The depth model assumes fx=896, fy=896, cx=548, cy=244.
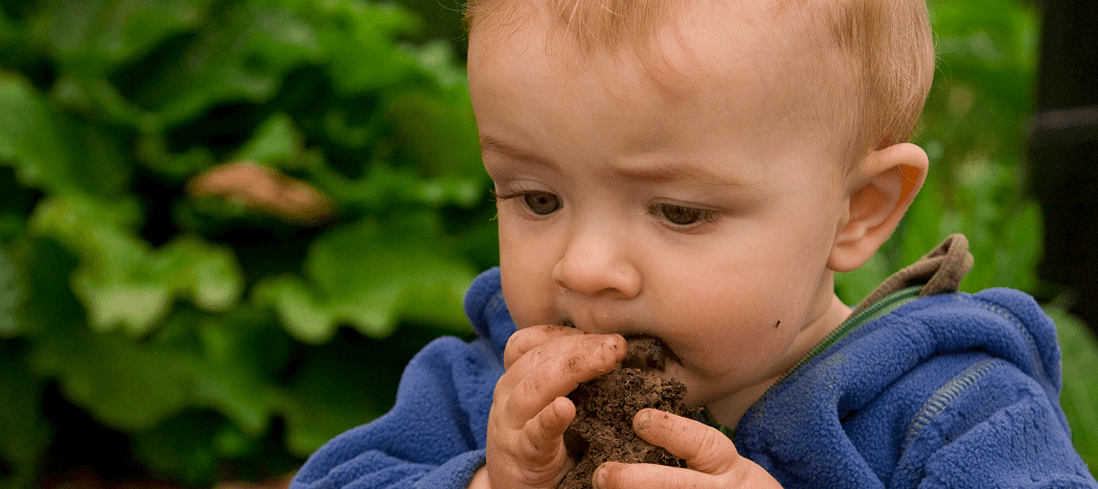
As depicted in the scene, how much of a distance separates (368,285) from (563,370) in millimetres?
2661

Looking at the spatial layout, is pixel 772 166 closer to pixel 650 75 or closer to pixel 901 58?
pixel 650 75

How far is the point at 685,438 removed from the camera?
3.61 ft

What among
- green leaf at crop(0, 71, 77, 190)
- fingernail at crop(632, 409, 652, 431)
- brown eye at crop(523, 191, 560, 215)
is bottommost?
fingernail at crop(632, 409, 652, 431)

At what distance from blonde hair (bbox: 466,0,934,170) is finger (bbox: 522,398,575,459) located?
449 millimetres

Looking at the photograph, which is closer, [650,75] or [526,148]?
[650,75]

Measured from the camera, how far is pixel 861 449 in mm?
1331

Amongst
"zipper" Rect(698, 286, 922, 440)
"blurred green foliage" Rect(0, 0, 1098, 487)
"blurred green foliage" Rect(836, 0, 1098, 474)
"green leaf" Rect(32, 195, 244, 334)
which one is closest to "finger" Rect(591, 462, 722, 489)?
"zipper" Rect(698, 286, 922, 440)

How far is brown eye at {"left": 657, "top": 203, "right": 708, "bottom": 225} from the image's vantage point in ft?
3.85

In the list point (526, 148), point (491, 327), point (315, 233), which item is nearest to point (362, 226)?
point (315, 233)

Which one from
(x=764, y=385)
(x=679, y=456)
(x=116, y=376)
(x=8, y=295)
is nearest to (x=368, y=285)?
(x=116, y=376)

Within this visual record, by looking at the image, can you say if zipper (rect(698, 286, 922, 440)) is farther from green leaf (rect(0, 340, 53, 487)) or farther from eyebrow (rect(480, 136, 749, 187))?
green leaf (rect(0, 340, 53, 487))

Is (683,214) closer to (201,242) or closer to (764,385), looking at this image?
(764,385)

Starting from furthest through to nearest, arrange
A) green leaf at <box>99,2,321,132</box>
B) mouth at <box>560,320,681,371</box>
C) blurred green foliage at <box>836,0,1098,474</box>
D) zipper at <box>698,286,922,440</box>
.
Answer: green leaf at <box>99,2,321,132</box> < blurred green foliage at <box>836,0,1098,474</box> < zipper at <box>698,286,922,440</box> < mouth at <box>560,320,681,371</box>

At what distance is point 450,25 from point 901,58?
498 cm
